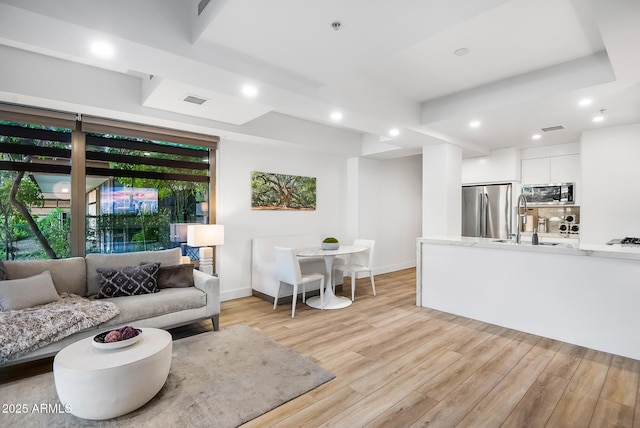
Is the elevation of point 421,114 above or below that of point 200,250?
above

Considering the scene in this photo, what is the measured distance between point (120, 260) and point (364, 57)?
320cm

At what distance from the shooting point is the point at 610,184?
4.22 metres

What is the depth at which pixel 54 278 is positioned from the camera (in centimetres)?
306

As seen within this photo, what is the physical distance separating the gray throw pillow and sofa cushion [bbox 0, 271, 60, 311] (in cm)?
89

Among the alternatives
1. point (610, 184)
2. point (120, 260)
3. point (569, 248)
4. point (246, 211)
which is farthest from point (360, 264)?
point (610, 184)

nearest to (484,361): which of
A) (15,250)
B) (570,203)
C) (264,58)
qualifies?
(264,58)

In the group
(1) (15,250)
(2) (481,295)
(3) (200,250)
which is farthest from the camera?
(3) (200,250)

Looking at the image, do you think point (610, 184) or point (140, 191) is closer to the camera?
point (140, 191)

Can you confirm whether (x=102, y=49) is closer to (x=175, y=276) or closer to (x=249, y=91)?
(x=249, y=91)

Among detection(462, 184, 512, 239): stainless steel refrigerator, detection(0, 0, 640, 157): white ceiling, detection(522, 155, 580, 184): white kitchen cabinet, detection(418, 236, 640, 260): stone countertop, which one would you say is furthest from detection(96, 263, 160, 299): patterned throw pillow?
detection(522, 155, 580, 184): white kitchen cabinet

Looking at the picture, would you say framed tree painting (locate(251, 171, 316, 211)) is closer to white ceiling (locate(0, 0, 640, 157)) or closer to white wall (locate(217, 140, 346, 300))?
white wall (locate(217, 140, 346, 300))

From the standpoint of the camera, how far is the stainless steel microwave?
5055 mm

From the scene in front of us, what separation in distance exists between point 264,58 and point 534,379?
132 inches

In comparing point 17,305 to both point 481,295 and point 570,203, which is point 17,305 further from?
point 570,203
